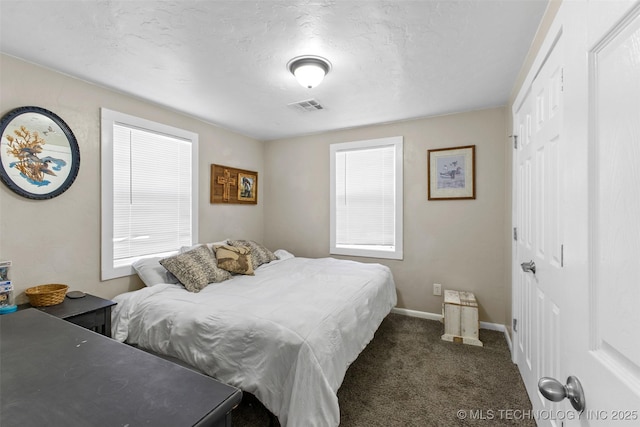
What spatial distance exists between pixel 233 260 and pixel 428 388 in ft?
6.87

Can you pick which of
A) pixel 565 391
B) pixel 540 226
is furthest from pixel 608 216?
pixel 540 226

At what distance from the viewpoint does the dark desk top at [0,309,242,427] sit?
25.9 inches

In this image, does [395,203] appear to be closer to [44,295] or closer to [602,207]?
[602,207]

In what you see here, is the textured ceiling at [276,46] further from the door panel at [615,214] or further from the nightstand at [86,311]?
the nightstand at [86,311]

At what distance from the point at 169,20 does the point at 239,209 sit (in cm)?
265

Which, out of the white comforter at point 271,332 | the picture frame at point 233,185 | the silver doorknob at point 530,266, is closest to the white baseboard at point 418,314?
the white comforter at point 271,332

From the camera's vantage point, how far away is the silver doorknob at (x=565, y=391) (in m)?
0.63

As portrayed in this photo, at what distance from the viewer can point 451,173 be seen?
10.8ft

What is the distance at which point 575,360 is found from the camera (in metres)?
0.68

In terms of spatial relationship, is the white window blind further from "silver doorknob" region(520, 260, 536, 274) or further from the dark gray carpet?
"silver doorknob" region(520, 260, 536, 274)

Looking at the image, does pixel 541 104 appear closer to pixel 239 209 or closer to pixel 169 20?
pixel 169 20

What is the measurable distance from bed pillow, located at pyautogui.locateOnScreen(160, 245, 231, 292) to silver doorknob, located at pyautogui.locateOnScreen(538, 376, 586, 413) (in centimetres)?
241

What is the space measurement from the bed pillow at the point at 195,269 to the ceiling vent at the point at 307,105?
5.98 feet

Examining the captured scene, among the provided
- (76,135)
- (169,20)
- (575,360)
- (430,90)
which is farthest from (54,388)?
(430,90)
